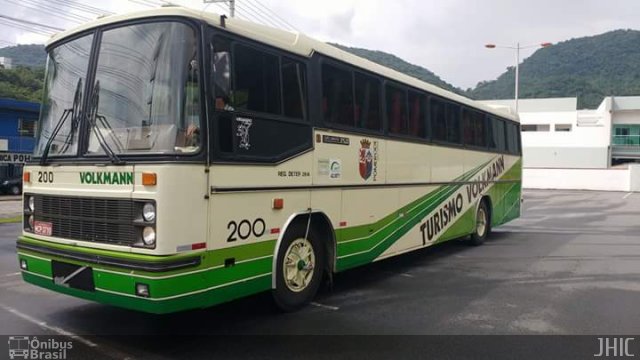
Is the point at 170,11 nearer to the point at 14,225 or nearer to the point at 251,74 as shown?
the point at 251,74

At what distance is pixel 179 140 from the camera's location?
4828 mm

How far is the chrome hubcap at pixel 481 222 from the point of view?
40.4 ft

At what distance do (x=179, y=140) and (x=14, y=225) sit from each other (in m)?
13.5

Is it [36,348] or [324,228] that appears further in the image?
[324,228]

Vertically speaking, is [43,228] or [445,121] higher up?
[445,121]

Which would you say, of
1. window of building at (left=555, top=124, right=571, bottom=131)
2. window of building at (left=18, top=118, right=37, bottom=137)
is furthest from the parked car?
window of building at (left=555, top=124, right=571, bottom=131)

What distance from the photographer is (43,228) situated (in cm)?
555

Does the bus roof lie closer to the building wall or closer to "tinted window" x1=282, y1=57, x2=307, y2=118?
"tinted window" x1=282, y1=57, x2=307, y2=118

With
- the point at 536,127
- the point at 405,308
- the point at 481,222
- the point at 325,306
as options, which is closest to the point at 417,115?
the point at 405,308

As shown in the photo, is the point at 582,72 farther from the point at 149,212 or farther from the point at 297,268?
the point at 149,212

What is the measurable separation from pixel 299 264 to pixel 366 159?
1.95 metres

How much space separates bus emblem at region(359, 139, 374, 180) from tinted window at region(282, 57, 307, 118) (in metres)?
1.40

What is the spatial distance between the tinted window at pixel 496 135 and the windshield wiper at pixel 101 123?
374 inches

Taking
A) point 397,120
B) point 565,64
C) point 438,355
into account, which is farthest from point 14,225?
point 565,64
